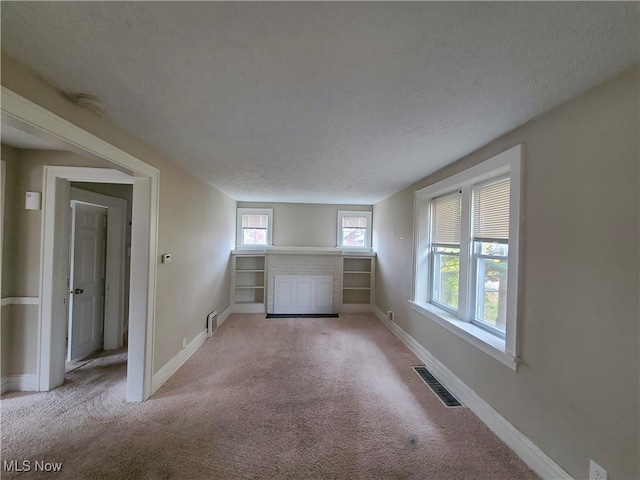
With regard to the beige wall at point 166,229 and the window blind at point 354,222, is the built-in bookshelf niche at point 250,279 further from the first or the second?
the window blind at point 354,222

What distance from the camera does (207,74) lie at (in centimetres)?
123

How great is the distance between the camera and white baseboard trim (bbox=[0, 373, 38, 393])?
2.27 metres

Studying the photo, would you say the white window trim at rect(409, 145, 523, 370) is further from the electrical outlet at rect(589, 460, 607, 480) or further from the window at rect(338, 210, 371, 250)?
the window at rect(338, 210, 371, 250)

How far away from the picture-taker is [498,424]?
1.86 m

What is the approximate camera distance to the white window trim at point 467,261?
175 centimetres

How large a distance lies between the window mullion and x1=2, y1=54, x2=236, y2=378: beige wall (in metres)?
3.00

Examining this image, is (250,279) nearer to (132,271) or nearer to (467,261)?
(132,271)

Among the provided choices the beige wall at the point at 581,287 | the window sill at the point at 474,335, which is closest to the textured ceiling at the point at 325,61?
the beige wall at the point at 581,287

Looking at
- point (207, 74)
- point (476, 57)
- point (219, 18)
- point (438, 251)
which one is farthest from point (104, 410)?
point (438, 251)

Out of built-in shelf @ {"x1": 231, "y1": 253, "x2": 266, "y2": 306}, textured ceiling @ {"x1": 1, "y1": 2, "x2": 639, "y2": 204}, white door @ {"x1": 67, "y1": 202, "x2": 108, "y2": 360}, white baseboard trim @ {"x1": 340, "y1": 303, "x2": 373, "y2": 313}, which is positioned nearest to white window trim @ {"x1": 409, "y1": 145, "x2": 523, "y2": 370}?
textured ceiling @ {"x1": 1, "y1": 2, "x2": 639, "y2": 204}

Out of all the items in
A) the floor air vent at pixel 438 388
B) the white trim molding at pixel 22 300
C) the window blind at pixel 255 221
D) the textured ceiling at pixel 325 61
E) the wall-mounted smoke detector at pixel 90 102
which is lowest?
the floor air vent at pixel 438 388

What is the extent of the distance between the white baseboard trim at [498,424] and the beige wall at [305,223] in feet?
10.0

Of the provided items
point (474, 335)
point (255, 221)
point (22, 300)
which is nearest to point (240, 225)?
point (255, 221)

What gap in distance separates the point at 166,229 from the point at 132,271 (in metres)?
0.51
